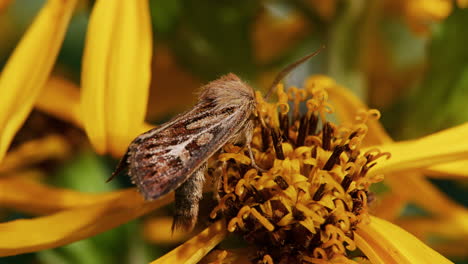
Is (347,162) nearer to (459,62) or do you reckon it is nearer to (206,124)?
(206,124)

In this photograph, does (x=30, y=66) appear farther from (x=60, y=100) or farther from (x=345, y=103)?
(x=345, y=103)

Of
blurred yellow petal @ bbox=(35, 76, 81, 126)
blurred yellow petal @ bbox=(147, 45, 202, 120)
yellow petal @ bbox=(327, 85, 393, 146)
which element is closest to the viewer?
yellow petal @ bbox=(327, 85, 393, 146)

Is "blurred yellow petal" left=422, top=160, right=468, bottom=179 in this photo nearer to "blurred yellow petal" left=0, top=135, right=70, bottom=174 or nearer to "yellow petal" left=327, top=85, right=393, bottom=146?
"yellow petal" left=327, top=85, right=393, bottom=146

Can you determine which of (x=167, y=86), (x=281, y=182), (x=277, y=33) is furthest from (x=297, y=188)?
(x=277, y=33)

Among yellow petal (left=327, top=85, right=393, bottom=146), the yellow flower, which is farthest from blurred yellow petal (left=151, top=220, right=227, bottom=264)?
yellow petal (left=327, top=85, right=393, bottom=146)

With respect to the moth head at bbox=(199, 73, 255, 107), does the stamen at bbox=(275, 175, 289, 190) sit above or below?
below

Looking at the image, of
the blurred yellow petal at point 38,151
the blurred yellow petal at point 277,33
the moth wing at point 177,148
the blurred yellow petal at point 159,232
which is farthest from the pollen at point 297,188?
the blurred yellow petal at point 277,33

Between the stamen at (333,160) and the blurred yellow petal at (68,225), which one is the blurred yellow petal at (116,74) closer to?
the blurred yellow petal at (68,225)
